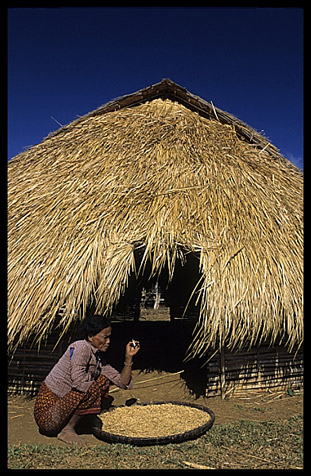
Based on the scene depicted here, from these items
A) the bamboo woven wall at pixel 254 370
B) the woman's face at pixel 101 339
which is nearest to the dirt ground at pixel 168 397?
the bamboo woven wall at pixel 254 370

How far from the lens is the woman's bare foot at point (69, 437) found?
3.42 meters

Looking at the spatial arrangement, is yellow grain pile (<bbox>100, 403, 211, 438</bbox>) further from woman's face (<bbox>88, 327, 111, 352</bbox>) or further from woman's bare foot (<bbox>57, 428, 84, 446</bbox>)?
woman's face (<bbox>88, 327, 111, 352</bbox>)

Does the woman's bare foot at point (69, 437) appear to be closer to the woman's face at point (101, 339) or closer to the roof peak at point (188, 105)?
the woman's face at point (101, 339)

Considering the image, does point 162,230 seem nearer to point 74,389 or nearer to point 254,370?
point 74,389

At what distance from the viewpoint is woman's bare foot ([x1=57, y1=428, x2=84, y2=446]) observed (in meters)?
3.42

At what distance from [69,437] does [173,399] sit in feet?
5.52

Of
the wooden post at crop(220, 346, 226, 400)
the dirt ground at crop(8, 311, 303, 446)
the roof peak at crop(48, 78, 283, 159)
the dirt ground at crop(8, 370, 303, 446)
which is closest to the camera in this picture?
the dirt ground at crop(8, 370, 303, 446)

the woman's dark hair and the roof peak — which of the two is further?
the roof peak

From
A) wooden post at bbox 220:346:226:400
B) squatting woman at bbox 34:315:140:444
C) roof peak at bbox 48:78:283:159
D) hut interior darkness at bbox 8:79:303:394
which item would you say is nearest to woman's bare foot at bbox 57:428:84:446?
squatting woman at bbox 34:315:140:444

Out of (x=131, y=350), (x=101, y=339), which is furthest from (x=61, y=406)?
(x=131, y=350)

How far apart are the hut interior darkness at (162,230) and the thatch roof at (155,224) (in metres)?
0.01

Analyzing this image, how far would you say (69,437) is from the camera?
11.3 ft

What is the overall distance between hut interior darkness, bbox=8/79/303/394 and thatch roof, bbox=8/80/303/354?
1 centimetres

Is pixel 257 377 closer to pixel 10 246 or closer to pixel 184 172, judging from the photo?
pixel 184 172
